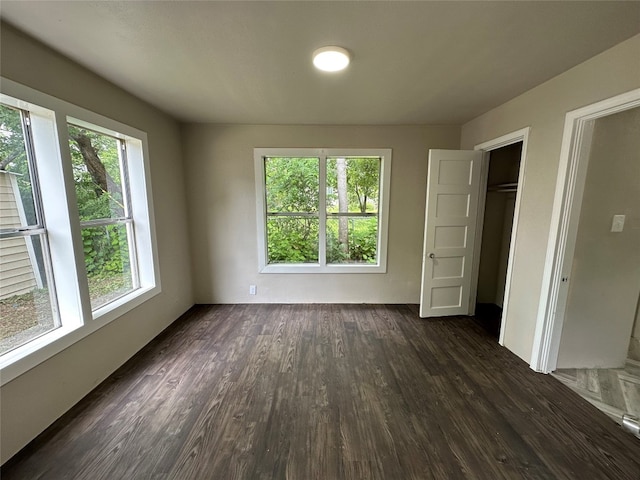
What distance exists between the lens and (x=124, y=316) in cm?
240

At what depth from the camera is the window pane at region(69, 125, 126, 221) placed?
2.07 metres

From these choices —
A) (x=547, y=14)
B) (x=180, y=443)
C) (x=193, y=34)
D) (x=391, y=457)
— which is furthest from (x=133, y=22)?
(x=391, y=457)

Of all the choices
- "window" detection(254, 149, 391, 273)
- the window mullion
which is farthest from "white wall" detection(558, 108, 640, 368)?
the window mullion

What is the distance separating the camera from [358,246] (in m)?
3.75

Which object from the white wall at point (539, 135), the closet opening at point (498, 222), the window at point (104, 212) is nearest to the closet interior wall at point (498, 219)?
the closet opening at point (498, 222)

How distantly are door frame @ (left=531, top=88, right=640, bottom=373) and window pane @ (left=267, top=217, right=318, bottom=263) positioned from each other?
250 centimetres

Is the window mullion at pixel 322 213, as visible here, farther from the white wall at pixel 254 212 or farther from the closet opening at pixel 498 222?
the closet opening at pixel 498 222

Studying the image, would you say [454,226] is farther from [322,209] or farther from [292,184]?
[292,184]

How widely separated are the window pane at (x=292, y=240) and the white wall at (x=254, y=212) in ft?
0.77

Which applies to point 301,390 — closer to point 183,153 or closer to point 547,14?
point 547,14

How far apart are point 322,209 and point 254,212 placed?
928mm

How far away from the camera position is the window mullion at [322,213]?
3.48 meters

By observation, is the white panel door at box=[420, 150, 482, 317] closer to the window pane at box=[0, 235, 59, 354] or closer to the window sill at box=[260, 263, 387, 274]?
the window sill at box=[260, 263, 387, 274]

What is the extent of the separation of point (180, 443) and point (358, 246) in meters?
2.82
